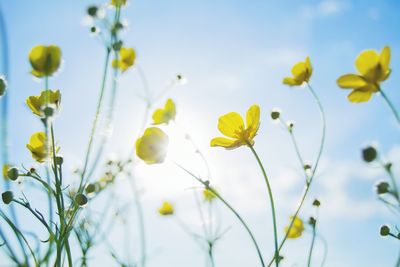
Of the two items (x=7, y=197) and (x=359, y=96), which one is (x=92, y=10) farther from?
(x=359, y=96)

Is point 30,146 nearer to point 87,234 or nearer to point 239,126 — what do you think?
point 87,234

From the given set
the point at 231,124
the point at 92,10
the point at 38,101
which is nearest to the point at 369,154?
the point at 231,124

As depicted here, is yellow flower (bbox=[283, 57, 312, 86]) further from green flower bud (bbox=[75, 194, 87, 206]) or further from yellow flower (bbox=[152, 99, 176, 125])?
green flower bud (bbox=[75, 194, 87, 206])

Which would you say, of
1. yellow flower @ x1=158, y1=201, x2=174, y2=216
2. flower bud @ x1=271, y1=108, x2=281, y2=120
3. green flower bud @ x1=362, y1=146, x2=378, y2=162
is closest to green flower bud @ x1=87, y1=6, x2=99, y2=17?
flower bud @ x1=271, y1=108, x2=281, y2=120

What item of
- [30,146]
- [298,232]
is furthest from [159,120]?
[298,232]

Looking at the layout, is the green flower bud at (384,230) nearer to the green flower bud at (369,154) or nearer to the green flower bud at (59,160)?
the green flower bud at (369,154)
